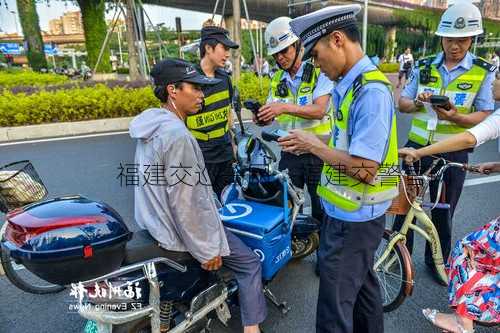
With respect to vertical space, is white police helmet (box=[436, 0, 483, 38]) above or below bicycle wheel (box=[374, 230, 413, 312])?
above

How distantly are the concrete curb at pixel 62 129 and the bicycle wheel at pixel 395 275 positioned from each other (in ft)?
23.0

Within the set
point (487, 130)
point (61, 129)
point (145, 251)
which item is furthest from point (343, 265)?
point (61, 129)

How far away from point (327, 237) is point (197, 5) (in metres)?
20.5

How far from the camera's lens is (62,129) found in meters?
7.76

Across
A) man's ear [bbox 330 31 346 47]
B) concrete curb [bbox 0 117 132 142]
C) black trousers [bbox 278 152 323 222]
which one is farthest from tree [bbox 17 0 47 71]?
man's ear [bbox 330 31 346 47]

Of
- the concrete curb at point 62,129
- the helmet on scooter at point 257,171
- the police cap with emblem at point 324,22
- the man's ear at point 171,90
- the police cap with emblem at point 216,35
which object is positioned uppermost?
the police cap with emblem at point 216,35

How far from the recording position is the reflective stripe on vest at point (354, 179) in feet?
5.21

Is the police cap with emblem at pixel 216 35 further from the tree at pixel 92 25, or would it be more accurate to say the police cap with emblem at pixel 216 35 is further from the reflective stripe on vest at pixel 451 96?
the tree at pixel 92 25

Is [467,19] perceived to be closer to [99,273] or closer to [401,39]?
[99,273]

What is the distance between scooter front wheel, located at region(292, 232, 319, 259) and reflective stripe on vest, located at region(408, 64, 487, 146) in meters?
1.09

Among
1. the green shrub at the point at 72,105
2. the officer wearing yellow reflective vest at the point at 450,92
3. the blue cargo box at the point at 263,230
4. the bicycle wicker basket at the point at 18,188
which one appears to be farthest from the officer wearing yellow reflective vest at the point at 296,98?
the green shrub at the point at 72,105

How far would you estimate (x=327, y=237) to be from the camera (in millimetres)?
1779

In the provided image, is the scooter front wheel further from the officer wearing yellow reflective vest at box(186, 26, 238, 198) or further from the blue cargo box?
the officer wearing yellow reflective vest at box(186, 26, 238, 198)

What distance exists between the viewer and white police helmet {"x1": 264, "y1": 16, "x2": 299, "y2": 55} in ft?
8.50
